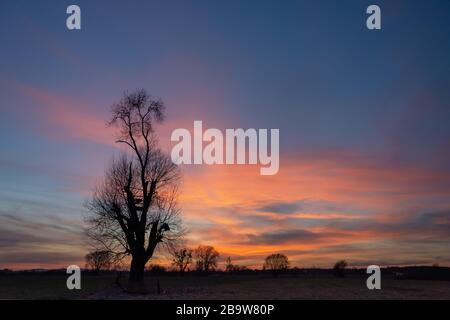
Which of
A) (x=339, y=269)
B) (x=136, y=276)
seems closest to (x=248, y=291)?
(x=136, y=276)

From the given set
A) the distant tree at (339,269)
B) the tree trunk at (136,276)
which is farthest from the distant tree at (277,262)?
the tree trunk at (136,276)

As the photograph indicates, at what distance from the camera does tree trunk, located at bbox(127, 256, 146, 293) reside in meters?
40.7

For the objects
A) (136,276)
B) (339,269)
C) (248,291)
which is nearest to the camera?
(136,276)

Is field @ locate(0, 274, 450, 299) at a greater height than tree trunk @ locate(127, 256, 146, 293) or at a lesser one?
lesser

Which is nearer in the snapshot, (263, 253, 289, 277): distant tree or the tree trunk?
the tree trunk

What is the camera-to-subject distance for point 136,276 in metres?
41.0

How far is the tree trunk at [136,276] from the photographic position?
40.7 metres

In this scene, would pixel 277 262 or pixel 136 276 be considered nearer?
pixel 136 276

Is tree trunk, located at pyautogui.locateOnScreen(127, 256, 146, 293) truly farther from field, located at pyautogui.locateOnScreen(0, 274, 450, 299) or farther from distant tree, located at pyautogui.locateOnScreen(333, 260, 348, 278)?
distant tree, located at pyautogui.locateOnScreen(333, 260, 348, 278)

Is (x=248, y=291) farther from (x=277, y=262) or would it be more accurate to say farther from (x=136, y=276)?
(x=277, y=262)

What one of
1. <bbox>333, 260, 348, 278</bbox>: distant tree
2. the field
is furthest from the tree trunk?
<bbox>333, 260, 348, 278</bbox>: distant tree
